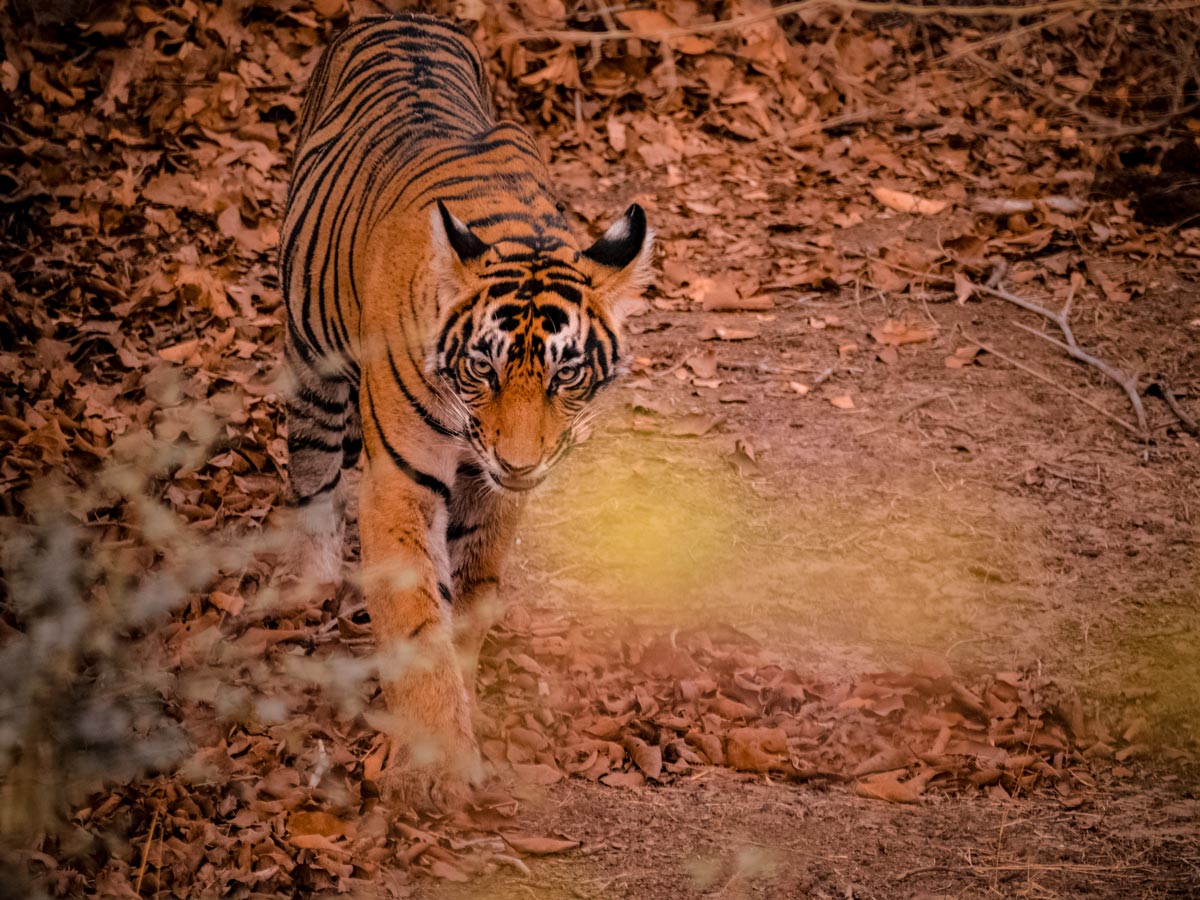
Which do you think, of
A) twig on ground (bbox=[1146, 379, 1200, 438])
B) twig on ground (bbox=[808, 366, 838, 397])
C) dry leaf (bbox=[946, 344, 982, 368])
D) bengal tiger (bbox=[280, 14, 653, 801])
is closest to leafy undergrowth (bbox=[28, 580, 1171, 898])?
bengal tiger (bbox=[280, 14, 653, 801])

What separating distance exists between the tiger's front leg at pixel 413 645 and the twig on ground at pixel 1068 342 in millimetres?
3773

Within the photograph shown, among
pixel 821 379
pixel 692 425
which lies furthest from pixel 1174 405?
pixel 692 425

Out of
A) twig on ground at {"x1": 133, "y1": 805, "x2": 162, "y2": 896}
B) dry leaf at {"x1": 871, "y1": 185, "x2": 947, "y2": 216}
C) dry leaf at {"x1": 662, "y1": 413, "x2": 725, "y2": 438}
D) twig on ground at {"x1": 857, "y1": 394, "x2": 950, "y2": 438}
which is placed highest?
dry leaf at {"x1": 871, "y1": 185, "x2": 947, "y2": 216}

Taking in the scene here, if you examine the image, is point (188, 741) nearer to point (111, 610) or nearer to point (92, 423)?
point (111, 610)

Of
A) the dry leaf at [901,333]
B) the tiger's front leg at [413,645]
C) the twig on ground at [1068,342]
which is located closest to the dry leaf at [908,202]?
the twig on ground at [1068,342]

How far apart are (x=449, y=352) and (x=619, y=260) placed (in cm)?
59

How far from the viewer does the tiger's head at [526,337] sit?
11.0 feet

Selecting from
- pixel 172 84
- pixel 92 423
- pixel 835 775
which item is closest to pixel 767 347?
pixel 835 775

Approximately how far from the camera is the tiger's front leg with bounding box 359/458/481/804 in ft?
11.4

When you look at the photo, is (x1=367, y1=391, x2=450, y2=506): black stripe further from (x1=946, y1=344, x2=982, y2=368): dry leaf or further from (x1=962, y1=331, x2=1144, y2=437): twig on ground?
(x1=962, y1=331, x2=1144, y2=437): twig on ground

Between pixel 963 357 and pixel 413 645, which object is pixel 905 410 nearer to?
pixel 963 357

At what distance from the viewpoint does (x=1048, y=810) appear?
3.72m

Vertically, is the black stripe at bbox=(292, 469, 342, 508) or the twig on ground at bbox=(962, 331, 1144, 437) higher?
the twig on ground at bbox=(962, 331, 1144, 437)

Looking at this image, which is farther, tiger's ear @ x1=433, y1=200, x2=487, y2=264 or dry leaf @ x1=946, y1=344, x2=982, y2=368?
dry leaf @ x1=946, y1=344, x2=982, y2=368
